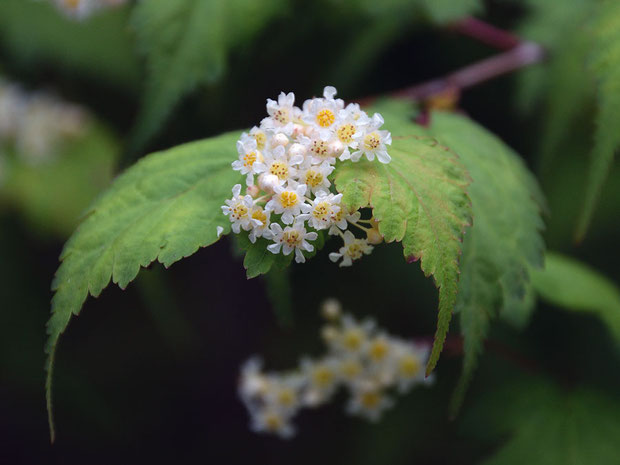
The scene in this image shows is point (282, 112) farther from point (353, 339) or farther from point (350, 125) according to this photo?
point (353, 339)

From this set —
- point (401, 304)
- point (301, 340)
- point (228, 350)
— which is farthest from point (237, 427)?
point (401, 304)

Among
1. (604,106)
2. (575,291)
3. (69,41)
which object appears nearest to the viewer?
(604,106)

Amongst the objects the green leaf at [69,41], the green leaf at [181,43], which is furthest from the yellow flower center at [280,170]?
the green leaf at [69,41]

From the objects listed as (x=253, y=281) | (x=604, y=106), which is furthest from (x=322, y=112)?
(x=253, y=281)

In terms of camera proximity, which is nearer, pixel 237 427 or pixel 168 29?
pixel 168 29

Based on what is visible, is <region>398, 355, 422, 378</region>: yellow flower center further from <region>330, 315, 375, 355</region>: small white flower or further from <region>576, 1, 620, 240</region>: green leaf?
<region>576, 1, 620, 240</region>: green leaf

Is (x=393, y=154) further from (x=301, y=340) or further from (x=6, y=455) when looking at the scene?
(x=6, y=455)
